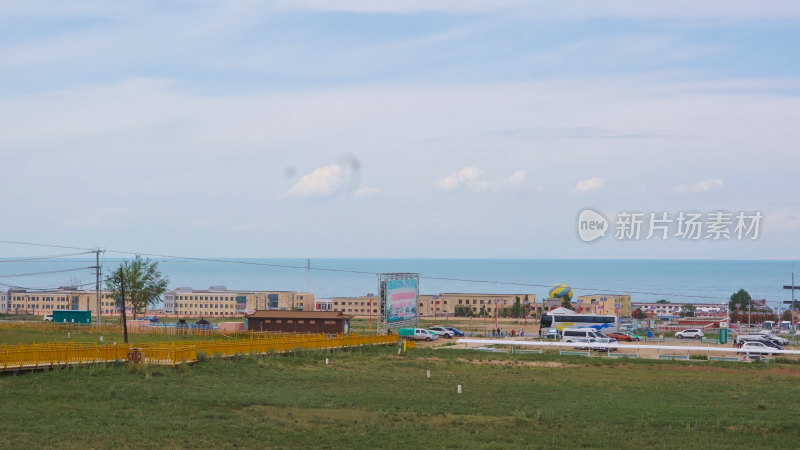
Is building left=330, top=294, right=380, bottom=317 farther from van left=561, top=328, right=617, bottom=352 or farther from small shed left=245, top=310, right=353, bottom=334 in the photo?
van left=561, top=328, right=617, bottom=352

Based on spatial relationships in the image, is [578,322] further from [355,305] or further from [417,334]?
[355,305]

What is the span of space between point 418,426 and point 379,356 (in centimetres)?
2550

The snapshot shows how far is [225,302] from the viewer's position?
17262 cm

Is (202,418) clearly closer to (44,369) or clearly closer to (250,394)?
(250,394)

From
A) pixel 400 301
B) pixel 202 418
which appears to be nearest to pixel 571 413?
pixel 202 418

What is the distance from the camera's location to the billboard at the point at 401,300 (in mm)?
66750

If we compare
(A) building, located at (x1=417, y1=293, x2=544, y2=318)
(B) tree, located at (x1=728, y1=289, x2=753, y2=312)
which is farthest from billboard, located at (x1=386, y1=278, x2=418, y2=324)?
(A) building, located at (x1=417, y1=293, x2=544, y2=318)

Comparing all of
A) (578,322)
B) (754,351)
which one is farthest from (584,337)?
(578,322)

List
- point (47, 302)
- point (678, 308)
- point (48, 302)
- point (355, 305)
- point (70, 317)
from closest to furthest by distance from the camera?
point (70, 317), point (355, 305), point (678, 308), point (48, 302), point (47, 302)

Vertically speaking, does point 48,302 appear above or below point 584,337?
below

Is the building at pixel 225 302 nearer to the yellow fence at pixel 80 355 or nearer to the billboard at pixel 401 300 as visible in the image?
the billboard at pixel 401 300

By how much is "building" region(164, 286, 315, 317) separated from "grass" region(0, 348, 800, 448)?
118 metres

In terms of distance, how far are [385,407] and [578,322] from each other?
6137 cm

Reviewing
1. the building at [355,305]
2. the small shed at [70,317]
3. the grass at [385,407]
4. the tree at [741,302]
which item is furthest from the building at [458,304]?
the grass at [385,407]
